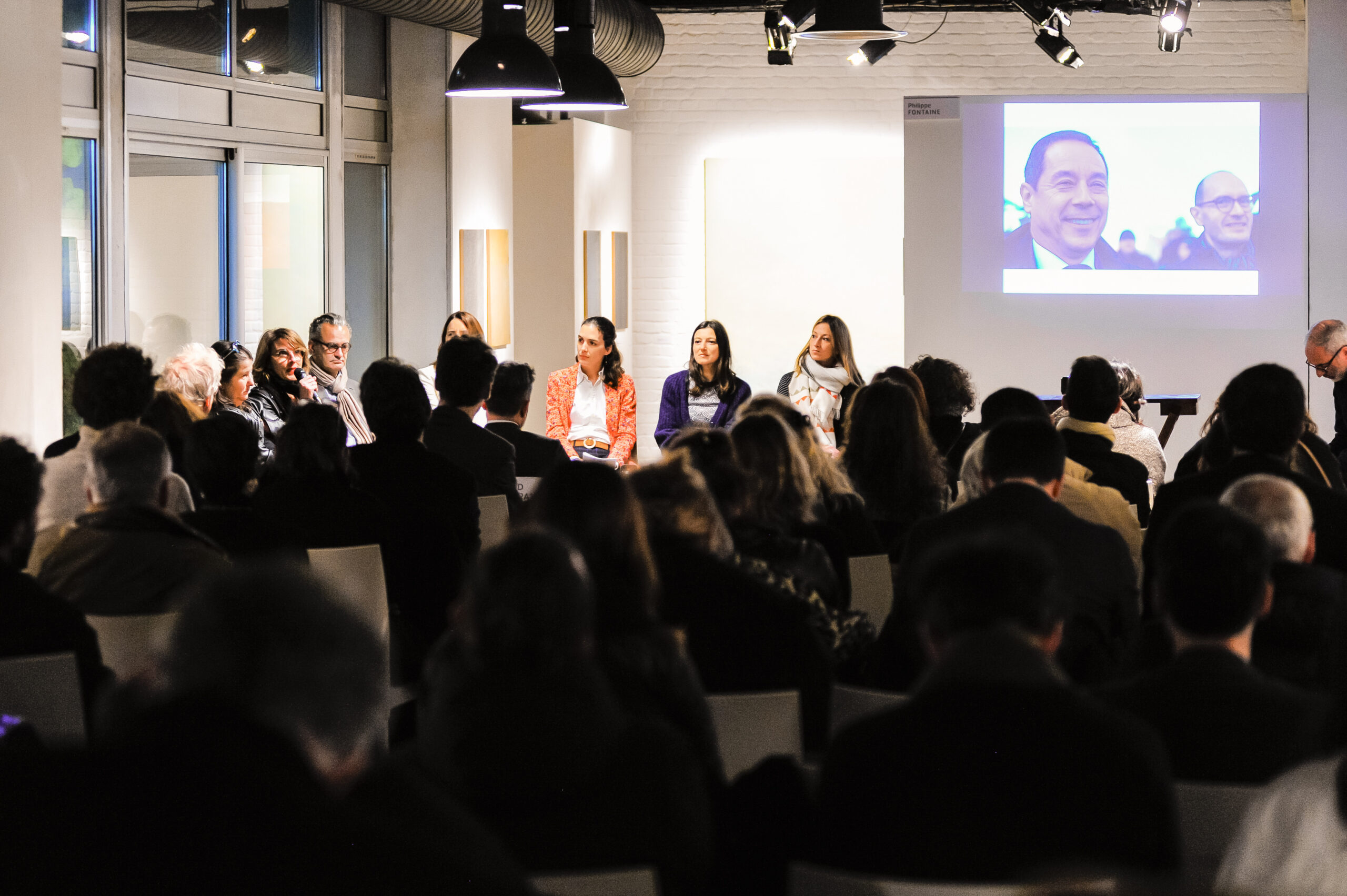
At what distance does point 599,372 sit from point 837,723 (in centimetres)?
535

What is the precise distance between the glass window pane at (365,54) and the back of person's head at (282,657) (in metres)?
7.70

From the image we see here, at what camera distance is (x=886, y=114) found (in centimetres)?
1152

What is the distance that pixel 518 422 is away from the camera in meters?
5.82

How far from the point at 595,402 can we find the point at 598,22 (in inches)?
106

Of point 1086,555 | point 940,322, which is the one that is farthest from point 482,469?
point 940,322

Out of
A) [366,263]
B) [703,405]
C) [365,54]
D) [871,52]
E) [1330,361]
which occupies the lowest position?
[703,405]

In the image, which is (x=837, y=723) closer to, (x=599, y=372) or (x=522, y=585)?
(x=522, y=585)

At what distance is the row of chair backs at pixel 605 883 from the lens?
5.25 ft

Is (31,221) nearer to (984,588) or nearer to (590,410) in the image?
(590,410)

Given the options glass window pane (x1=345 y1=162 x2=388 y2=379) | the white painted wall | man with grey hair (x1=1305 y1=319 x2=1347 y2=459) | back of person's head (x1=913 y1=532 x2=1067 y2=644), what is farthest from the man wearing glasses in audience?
back of person's head (x1=913 y1=532 x2=1067 y2=644)

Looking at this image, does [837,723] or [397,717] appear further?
[397,717]

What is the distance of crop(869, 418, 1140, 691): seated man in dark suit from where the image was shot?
305cm

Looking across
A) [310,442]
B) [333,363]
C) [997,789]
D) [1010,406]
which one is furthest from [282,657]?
[333,363]

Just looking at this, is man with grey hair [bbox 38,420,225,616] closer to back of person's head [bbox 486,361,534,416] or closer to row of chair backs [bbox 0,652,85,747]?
row of chair backs [bbox 0,652,85,747]
